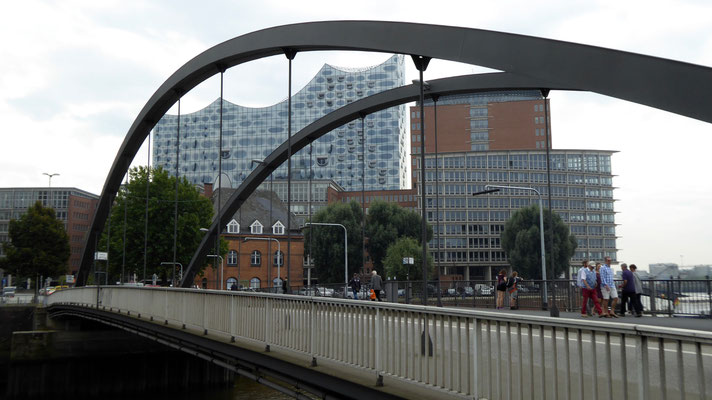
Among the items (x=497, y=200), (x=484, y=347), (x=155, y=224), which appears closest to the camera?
(x=484, y=347)

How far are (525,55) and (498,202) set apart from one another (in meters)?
83.7

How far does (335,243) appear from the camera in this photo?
60.0 metres

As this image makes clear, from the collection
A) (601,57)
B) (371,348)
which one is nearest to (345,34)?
(601,57)

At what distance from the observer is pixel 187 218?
148 ft

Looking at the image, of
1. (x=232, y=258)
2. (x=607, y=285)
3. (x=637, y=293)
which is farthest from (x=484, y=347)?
(x=232, y=258)

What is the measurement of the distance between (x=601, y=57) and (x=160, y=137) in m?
140

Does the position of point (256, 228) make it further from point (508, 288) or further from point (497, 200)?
point (508, 288)

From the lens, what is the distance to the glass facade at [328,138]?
387 feet

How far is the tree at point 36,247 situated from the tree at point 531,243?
40.9 metres

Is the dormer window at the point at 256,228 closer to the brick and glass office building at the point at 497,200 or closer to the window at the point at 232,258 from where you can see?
the window at the point at 232,258

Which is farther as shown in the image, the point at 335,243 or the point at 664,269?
the point at 335,243

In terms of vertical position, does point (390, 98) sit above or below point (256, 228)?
above

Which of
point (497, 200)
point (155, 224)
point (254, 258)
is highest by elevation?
point (497, 200)

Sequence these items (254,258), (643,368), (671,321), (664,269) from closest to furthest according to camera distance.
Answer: (643,368), (671,321), (664,269), (254,258)
